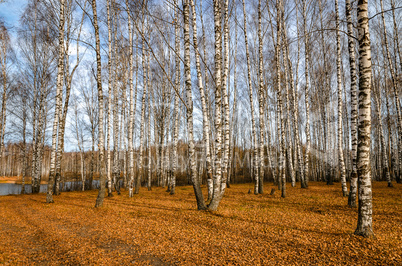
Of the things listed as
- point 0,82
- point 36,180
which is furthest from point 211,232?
point 0,82

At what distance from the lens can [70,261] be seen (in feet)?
11.7

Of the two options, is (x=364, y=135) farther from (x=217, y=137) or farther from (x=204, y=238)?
(x=204, y=238)

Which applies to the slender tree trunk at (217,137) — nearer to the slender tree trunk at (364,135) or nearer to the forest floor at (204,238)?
the forest floor at (204,238)

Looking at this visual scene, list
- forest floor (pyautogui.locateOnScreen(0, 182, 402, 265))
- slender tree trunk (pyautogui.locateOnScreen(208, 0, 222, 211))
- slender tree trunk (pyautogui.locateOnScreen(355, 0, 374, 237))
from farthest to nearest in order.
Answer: slender tree trunk (pyautogui.locateOnScreen(208, 0, 222, 211)), slender tree trunk (pyautogui.locateOnScreen(355, 0, 374, 237)), forest floor (pyautogui.locateOnScreen(0, 182, 402, 265))

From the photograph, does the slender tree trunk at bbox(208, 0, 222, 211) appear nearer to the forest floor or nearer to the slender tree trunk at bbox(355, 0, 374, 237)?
the forest floor

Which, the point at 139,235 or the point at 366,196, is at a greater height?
the point at 366,196

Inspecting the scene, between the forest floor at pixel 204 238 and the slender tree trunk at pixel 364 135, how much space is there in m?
0.40

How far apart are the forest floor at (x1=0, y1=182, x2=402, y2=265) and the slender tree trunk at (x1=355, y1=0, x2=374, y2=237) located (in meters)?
0.40

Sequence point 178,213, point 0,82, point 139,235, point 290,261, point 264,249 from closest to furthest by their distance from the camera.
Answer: point 290,261, point 264,249, point 139,235, point 178,213, point 0,82

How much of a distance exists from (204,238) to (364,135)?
4.14 meters

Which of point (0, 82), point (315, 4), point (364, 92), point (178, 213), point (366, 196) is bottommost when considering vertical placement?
point (178, 213)

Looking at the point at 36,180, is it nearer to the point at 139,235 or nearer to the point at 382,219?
the point at 139,235

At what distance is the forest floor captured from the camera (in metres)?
3.54

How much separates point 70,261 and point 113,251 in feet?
2.39
